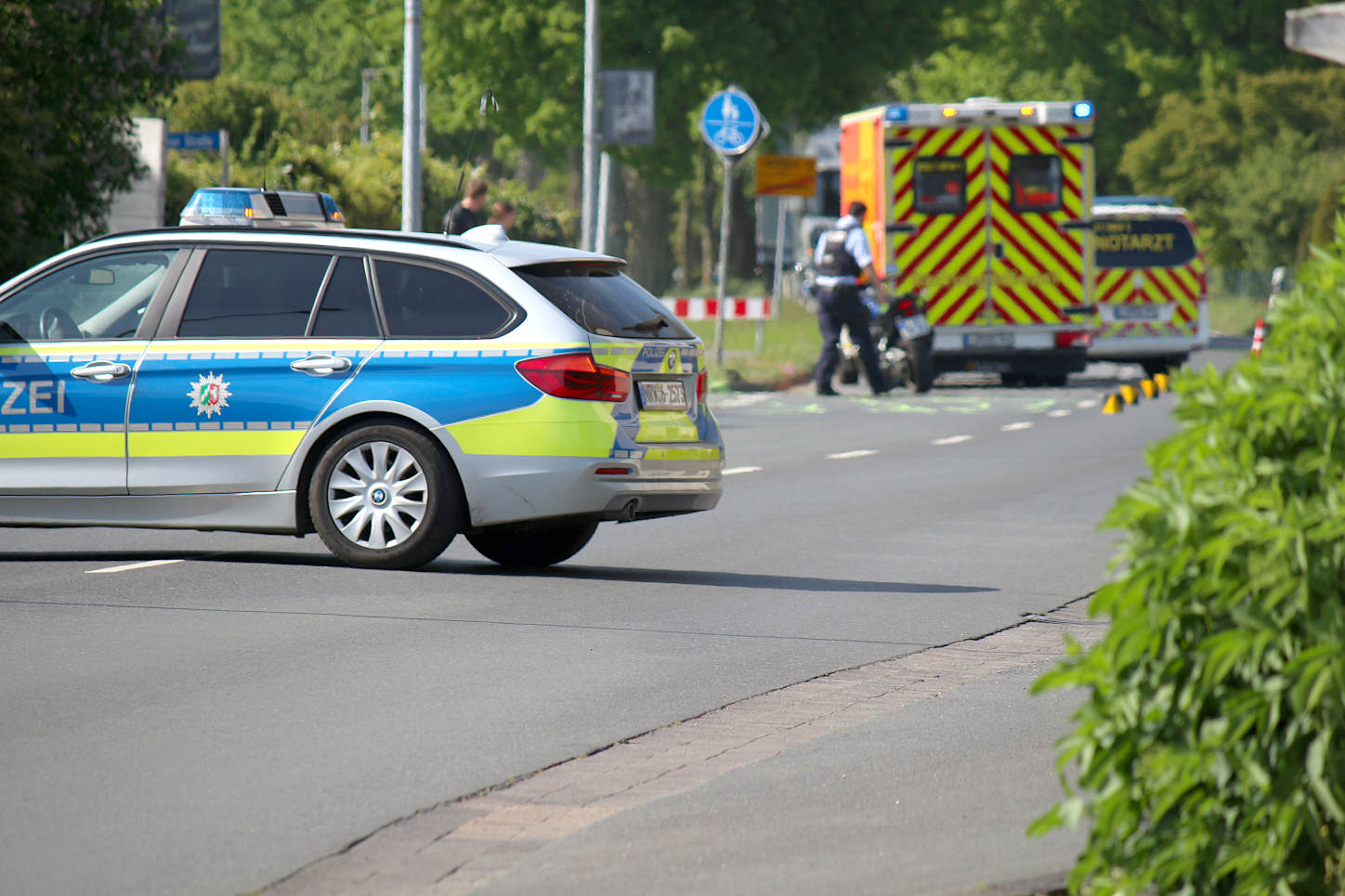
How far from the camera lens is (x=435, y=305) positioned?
10172mm

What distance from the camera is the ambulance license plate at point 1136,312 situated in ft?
89.7

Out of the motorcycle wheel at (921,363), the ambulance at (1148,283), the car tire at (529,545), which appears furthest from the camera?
the ambulance at (1148,283)

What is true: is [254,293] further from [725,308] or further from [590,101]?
[725,308]

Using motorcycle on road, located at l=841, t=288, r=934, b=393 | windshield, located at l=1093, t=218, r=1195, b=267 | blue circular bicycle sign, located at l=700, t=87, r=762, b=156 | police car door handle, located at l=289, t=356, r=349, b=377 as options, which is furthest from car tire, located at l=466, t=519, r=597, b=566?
windshield, located at l=1093, t=218, r=1195, b=267

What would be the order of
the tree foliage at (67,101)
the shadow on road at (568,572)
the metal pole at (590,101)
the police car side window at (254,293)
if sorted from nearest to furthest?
the shadow on road at (568,572) < the police car side window at (254,293) < the tree foliage at (67,101) < the metal pole at (590,101)

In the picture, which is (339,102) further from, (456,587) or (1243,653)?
(1243,653)

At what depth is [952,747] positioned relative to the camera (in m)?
6.41

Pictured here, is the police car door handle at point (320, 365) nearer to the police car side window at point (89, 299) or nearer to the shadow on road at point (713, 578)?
the police car side window at point (89, 299)

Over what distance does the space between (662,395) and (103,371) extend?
256 centimetres

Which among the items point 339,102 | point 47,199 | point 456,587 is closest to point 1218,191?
point 339,102

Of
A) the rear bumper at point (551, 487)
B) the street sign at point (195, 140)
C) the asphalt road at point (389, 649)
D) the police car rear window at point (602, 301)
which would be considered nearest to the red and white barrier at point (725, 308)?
the street sign at point (195, 140)

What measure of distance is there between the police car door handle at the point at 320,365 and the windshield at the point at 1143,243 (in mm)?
18385

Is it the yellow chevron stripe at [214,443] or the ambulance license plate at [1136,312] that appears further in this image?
the ambulance license plate at [1136,312]

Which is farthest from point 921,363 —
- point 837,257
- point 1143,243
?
point 1143,243
